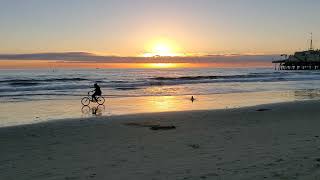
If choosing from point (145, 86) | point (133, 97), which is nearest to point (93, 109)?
point (133, 97)

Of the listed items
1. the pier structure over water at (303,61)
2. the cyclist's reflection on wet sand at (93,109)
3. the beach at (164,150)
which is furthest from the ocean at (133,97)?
the pier structure over water at (303,61)

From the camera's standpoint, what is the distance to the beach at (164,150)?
7609mm

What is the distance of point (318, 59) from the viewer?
109m

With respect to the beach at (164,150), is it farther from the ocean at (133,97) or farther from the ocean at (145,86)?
the ocean at (145,86)

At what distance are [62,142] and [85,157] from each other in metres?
2.31

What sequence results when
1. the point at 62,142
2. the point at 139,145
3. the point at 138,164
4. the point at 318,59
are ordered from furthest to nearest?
the point at 318,59 < the point at 62,142 < the point at 139,145 < the point at 138,164

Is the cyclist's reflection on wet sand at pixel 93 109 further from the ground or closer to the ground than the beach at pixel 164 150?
closer to the ground

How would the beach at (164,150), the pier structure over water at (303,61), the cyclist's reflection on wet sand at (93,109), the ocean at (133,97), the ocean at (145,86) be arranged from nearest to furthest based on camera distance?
1. the beach at (164,150)
2. the ocean at (133,97)
3. the cyclist's reflection on wet sand at (93,109)
4. the ocean at (145,86)
5. the pier structure over water at (303,61)

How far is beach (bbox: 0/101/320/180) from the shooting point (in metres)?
7.61

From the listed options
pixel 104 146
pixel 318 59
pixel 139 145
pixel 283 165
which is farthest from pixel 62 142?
pixel 318 59

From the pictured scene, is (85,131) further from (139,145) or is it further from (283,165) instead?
(283,165)

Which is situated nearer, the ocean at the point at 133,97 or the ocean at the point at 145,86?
the ocean at the point at 133,97

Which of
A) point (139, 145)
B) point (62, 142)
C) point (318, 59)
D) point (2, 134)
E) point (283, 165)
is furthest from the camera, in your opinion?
point (318, 59)

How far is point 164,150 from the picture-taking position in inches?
382
